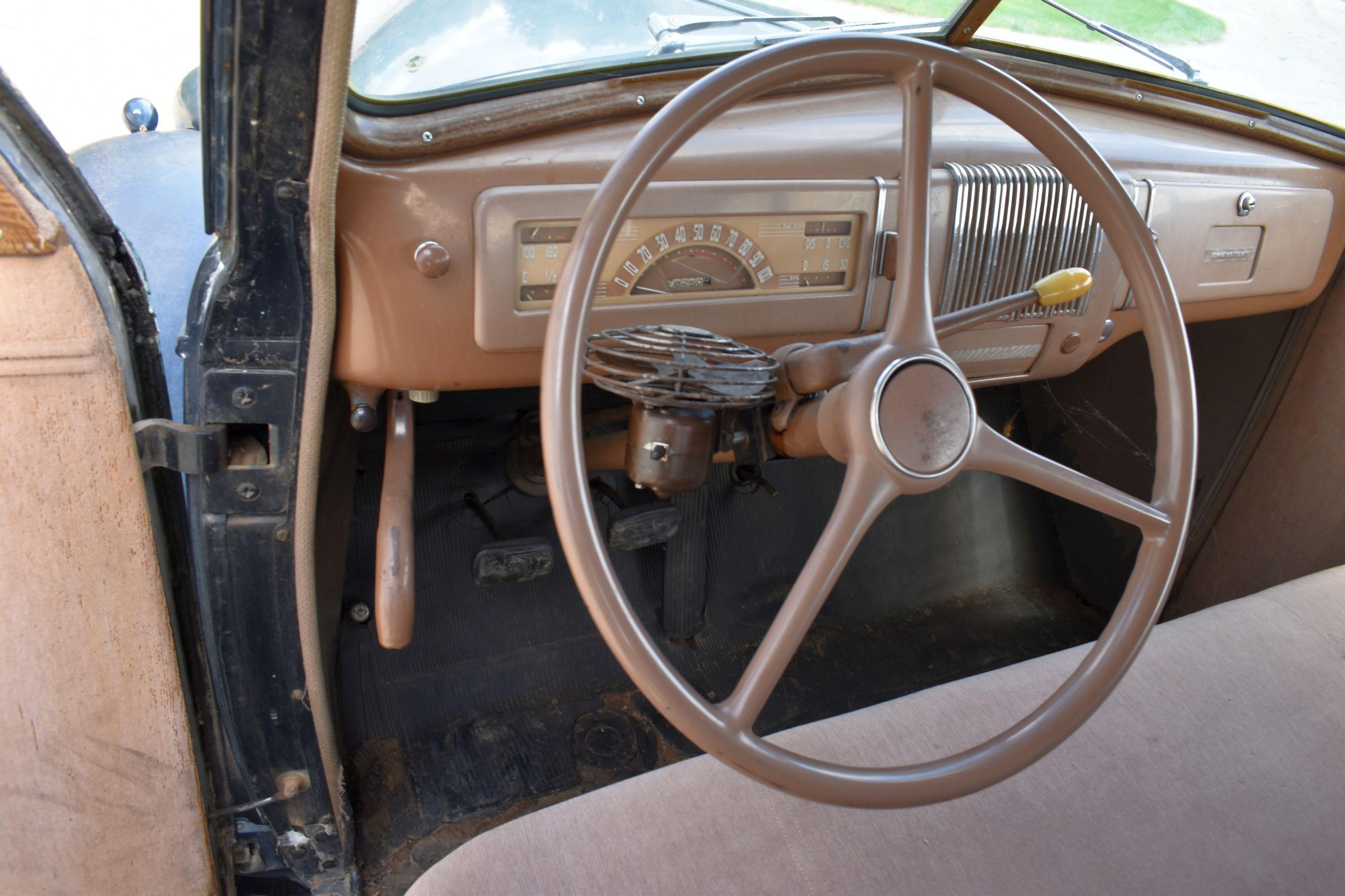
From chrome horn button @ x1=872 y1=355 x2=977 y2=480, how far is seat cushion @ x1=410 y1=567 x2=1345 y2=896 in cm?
38

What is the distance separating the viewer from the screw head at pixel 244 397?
1073 mm

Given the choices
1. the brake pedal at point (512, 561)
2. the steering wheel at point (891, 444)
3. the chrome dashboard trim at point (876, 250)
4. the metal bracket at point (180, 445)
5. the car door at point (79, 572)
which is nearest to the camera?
the steering wheel at point (891, 444)

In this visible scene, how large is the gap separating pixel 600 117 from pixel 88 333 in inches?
26.7

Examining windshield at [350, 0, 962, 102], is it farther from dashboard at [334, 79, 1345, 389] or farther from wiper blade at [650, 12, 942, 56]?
dashboard at [334, 79, 1345, 389]

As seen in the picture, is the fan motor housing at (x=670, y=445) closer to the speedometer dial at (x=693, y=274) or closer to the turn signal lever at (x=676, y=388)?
the turn signal lever at (x=676, y=388)

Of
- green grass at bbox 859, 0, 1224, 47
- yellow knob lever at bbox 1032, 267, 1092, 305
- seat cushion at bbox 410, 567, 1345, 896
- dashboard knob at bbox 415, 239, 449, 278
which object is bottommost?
seat cushion at bbox 410, 567, 1345, 896

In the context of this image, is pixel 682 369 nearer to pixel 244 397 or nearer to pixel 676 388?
pixel 676 388

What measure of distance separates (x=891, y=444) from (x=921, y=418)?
4 centimetres

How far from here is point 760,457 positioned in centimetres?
116

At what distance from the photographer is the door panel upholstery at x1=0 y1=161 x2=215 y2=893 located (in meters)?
0.97

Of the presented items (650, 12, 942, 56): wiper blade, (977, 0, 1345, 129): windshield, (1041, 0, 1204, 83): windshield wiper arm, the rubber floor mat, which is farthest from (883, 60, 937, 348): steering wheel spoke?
the rubber floor mat

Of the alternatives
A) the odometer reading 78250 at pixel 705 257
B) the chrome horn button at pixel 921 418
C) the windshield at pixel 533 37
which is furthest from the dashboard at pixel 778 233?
the chrome horn button at pixel 921 418

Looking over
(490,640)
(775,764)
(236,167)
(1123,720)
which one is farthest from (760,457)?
(490,640)

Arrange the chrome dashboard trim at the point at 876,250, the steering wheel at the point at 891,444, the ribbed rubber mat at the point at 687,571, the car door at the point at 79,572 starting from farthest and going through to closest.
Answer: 1. the ribbed rubber mat at the point at 687,571
2. the chrome dashboard trim at the point at 876,250
3. the car door at the point at 79,572
4. the steering wheel at the point at 891,444
